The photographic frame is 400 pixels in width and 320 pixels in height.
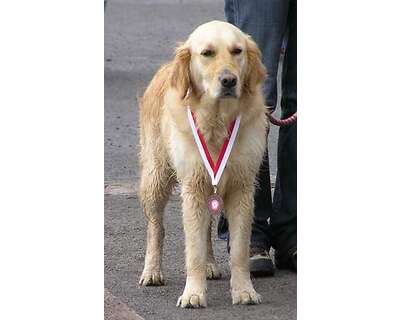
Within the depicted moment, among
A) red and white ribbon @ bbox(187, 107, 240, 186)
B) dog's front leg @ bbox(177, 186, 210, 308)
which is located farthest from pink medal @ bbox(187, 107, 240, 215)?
dog's front leg @ bbox(177, 186, 210, 308)

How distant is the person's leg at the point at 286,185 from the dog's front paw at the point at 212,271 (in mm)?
384

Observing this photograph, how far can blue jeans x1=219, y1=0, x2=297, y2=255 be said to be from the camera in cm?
630

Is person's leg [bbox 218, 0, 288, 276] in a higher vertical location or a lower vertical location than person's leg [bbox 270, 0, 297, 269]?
Answer: higher

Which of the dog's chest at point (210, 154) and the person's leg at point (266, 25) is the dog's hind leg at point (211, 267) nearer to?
the person's leg at point (266, 25)

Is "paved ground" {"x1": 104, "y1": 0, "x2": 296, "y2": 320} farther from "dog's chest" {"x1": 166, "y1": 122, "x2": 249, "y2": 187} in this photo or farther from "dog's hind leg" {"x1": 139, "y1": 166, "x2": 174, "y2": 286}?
"dog's chest" {"x1": 166, "y1": 122, "x2": 249, "y2": 187}

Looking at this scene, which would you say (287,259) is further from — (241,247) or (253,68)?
(253,68)

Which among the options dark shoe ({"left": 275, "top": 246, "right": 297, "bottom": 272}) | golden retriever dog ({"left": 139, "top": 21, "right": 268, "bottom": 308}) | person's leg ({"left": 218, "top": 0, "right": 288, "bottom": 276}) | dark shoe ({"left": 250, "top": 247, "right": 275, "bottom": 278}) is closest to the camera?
golden retriever dog ({"left": 139, "top": 21, "right": 268, "bottom": 308})

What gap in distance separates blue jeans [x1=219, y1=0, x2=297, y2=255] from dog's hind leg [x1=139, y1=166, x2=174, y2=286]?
496 millimetres

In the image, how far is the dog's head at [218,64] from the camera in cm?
564

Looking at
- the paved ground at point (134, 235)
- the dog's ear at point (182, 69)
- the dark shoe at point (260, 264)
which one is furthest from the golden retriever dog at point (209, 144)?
the dark shoe at point (260, 264)

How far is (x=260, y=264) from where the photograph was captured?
6500mm
